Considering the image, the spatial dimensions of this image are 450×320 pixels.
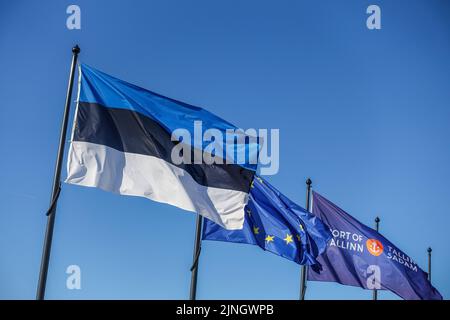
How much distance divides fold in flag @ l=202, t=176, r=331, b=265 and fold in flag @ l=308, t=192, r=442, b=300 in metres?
3.78

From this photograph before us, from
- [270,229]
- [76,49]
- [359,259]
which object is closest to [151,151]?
[76,49]

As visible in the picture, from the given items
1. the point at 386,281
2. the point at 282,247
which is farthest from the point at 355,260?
the point at 282,247

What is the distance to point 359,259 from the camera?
24641mm

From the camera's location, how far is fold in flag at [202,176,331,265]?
18719 mm

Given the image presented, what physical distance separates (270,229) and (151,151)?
573 centimetres

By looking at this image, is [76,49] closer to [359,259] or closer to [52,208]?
[52,208]

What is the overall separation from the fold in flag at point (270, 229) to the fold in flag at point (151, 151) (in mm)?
3145

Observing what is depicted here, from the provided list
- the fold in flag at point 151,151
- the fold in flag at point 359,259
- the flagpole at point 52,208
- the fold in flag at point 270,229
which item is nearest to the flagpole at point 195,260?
the fold in flag at point 151,151

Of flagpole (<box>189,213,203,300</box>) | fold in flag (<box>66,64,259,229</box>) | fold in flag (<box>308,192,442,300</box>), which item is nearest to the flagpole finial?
fold in flag (<box>66,64,259,229</box>)

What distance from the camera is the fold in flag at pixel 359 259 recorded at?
79.4 feet

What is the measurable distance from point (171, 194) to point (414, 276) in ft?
48.8

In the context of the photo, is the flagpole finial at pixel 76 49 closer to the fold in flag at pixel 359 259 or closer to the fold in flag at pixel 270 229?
the fold in flag at pixel 270 229

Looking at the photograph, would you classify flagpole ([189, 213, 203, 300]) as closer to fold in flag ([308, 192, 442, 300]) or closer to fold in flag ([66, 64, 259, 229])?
fold in flag ([66, 64, 259, 229])
